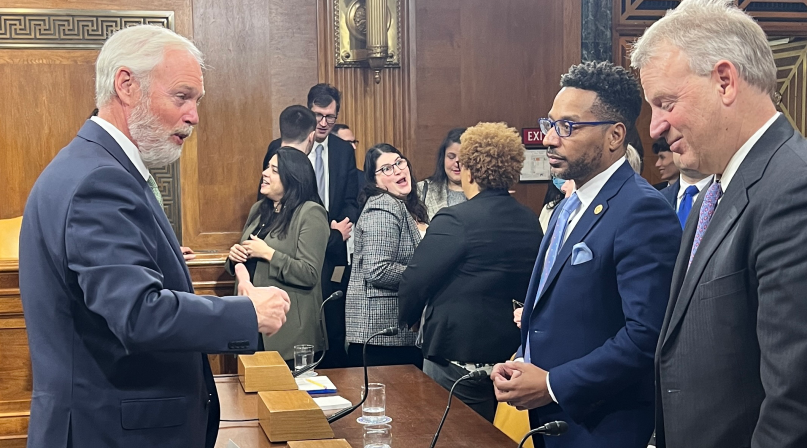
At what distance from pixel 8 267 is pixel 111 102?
2115 mm

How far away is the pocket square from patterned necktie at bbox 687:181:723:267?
0.46 m

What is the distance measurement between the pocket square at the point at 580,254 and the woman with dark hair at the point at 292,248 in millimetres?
1989

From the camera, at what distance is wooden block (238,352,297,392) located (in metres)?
2.60

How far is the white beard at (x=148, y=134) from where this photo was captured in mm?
1821

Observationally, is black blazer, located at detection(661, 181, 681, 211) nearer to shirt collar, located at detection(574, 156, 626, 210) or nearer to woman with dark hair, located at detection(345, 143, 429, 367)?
woman with dark hair, located at detection(345, 143, 429, 367)

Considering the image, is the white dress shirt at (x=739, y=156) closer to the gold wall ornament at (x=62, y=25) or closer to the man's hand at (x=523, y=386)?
the man's hand at (x=523, y=386)

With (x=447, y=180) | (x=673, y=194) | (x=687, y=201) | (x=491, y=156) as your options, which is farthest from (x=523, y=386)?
(x=447, y=180)

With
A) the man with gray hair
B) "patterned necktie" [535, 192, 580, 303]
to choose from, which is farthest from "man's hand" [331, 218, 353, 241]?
the man with gray hair

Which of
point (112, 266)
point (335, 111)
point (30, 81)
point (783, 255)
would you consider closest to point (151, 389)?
point (112, 266)

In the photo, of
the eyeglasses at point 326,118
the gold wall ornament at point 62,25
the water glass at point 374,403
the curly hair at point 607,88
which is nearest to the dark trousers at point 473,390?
the water glass at point 374,403

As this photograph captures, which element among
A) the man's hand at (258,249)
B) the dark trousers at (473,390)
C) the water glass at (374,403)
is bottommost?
the dark trousers at (473,390)

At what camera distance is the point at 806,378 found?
129 cm

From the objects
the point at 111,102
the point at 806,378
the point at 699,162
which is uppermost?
the point at 111,102

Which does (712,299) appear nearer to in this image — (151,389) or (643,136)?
(151,389)
